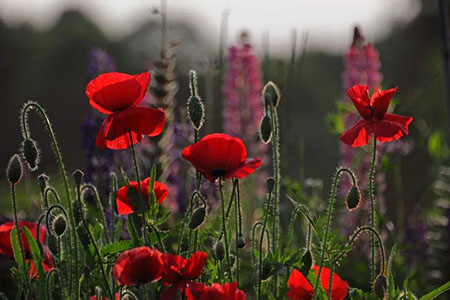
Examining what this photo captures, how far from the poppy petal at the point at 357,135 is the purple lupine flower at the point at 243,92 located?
176 cm

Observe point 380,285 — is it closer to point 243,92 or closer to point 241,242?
point 241,242

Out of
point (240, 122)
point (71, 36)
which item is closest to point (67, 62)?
point (71, 36)

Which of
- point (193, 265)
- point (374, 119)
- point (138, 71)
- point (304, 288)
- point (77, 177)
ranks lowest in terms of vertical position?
point (138, 71)

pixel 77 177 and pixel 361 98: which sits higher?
pixel 361 98

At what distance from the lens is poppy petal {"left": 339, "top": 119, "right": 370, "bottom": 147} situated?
1.63m

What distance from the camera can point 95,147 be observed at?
278 centimetres

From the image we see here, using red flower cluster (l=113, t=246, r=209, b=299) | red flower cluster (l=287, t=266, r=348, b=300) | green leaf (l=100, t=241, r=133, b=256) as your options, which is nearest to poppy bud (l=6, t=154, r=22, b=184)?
green leaf (l=100, t=241, r=133, b=256)

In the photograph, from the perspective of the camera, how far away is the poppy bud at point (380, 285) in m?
1.49

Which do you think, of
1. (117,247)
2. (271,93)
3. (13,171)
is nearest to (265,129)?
(271,93)

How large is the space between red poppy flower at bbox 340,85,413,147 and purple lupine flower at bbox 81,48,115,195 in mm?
1255

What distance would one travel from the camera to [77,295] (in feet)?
5.19

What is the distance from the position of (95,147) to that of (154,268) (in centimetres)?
145

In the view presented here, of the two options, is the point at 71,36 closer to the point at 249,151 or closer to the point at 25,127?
the point at 249,151

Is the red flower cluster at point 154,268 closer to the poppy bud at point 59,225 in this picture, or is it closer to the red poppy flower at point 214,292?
the red poppy flower at point 214,292
